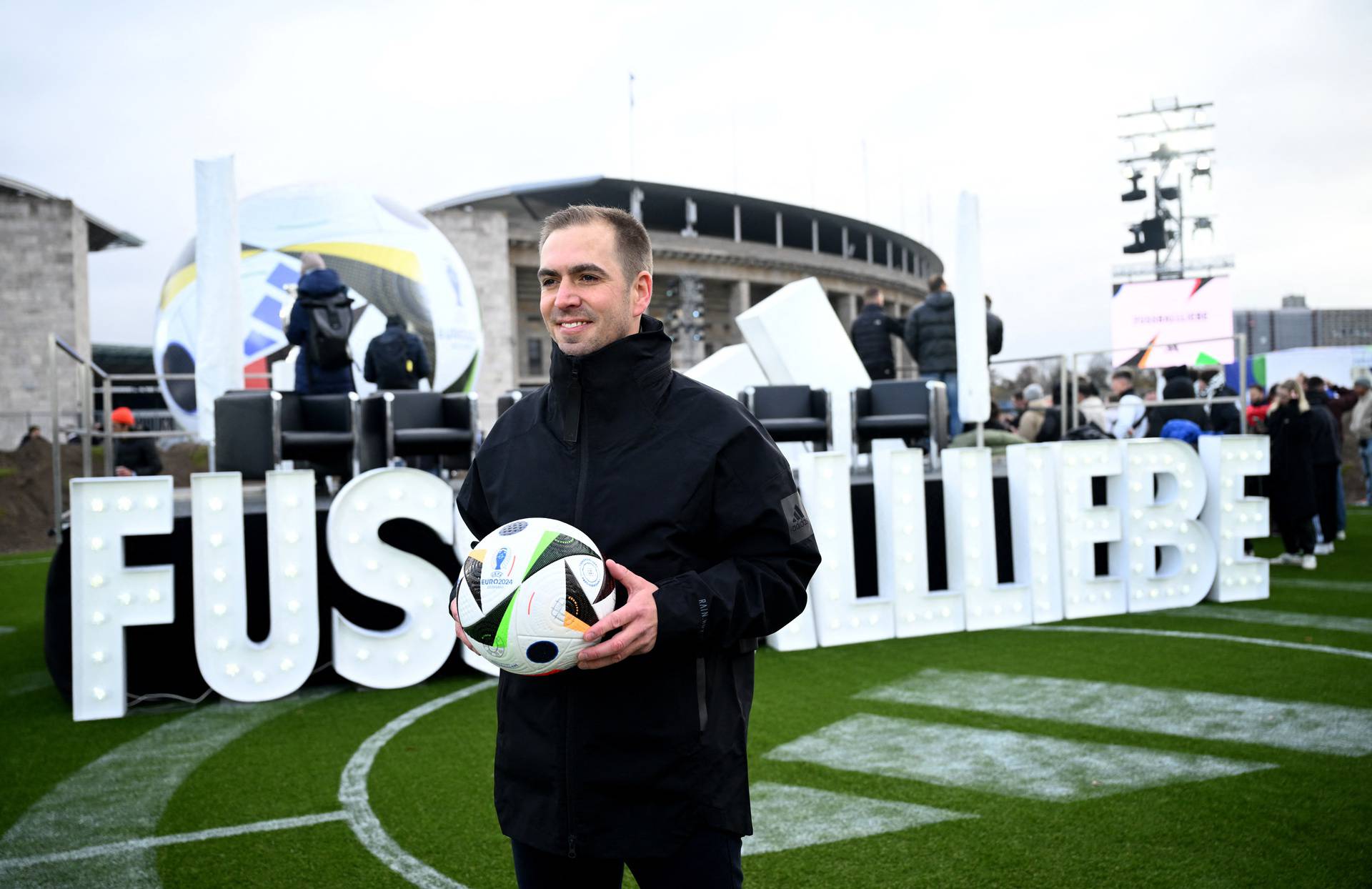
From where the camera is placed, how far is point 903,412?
36.7 feet

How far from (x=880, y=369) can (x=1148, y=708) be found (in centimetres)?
914

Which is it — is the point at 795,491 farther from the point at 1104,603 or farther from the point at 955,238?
the point at 955,238

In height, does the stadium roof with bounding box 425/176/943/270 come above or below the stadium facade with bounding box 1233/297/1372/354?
above

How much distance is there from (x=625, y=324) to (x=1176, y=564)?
8360 mm

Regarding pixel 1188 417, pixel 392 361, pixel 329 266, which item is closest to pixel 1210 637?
pixel 1188 417

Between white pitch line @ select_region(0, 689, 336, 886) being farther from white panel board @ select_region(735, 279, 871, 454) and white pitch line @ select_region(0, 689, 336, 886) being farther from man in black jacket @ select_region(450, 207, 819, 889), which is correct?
white panel board @ select_region(735, 279, 871, 454)

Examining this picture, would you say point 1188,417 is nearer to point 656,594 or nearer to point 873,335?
point 873,335

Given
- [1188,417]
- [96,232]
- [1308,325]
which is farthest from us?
[1308,325]

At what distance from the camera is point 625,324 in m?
2.13

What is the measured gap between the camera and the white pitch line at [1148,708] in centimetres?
516

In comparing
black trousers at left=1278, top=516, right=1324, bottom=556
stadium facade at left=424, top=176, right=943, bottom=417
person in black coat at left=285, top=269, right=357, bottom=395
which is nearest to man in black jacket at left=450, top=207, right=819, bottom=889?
person in black coat at left=285, top=269, right=357, bottom=395

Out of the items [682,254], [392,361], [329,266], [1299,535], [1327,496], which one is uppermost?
[682,254]

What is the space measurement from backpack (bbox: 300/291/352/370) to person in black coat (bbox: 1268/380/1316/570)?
10.1 m

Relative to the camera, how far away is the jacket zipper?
2008 mm
